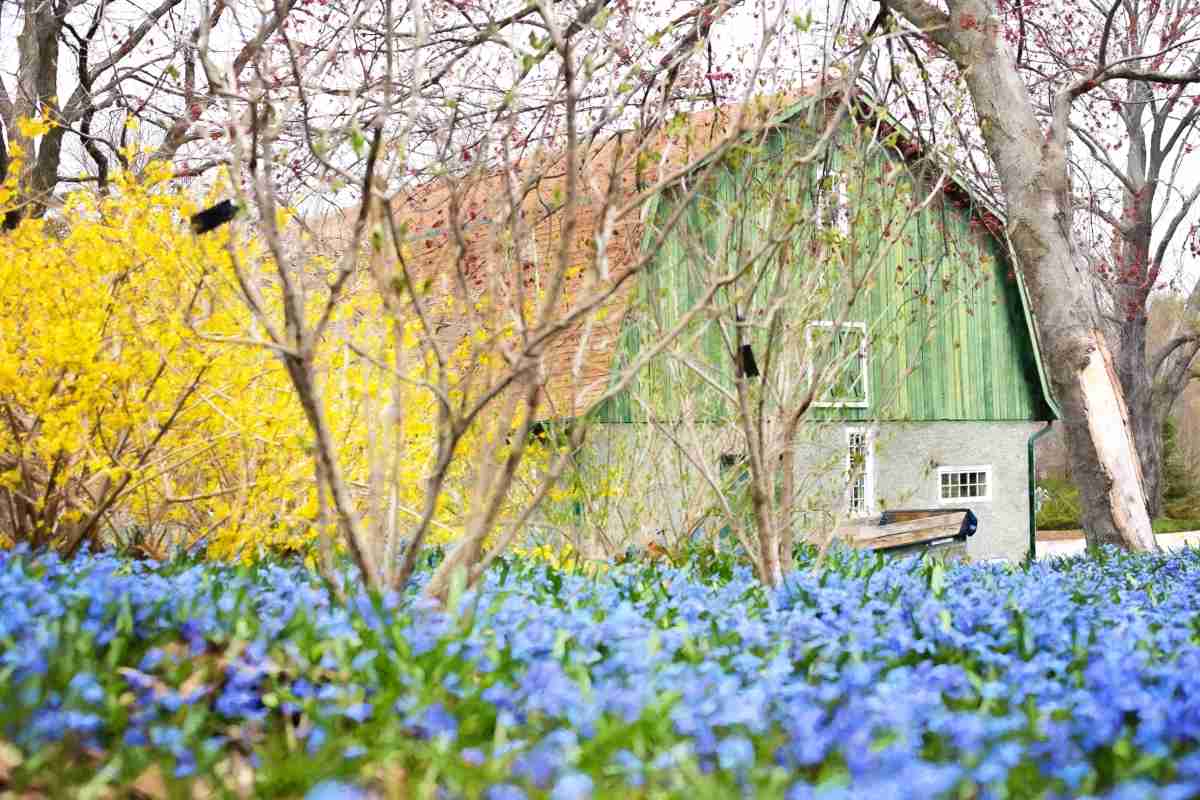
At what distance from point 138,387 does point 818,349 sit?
334 cm

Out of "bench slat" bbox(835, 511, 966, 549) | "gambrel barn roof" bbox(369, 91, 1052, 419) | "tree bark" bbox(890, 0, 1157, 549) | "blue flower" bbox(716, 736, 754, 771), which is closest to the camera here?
"blue flower" bbox(716, 736, 754, 771)

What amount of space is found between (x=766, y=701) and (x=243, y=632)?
1383mm

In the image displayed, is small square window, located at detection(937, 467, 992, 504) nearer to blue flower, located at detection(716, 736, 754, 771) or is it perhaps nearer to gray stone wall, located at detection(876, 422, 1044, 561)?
gray stone wall, located at detection(876, 422, 1044, 561)

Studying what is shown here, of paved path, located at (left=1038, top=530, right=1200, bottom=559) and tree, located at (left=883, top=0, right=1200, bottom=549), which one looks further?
paved path, located at (left=1038, top=530, right=1200, bottom=559)

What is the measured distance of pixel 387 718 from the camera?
2.64 metres

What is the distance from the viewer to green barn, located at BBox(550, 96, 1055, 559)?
5168 millimetres

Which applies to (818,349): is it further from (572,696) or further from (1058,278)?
(572,696)

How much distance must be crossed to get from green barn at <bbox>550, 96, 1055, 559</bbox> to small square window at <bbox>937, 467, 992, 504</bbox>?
1.3 inches

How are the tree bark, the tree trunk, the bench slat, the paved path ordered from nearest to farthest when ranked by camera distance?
1. the tree bark
2. the bench slat
3. the tree trunk
4. the paved path

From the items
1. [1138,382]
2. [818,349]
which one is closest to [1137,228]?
[1138,382]

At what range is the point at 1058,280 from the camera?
317 inches

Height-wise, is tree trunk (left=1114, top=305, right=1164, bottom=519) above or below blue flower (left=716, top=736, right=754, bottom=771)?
above

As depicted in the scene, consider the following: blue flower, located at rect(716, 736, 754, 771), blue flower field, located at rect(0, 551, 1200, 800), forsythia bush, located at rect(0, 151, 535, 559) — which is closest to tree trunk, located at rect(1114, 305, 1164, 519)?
forsythia bush, located at rect(0, 151, 535, 559)

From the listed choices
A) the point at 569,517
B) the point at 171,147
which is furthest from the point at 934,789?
the point at 171,147
